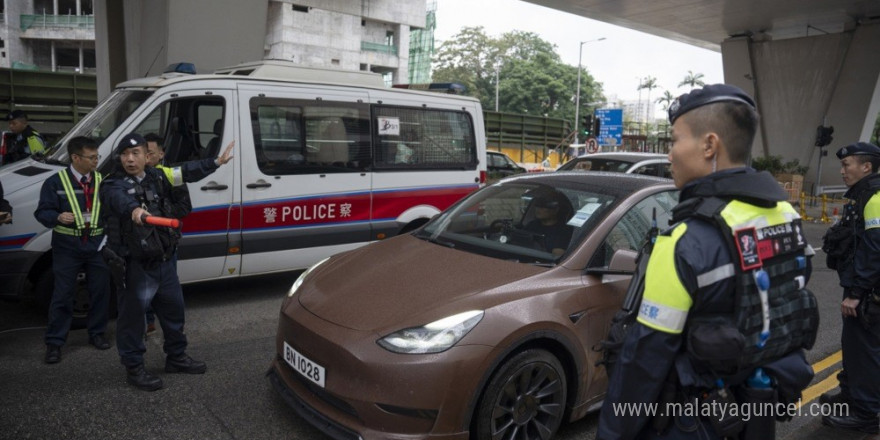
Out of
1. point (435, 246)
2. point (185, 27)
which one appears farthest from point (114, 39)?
point (435, 246)

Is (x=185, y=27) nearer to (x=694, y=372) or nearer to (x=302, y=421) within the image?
(x=302, y=421)

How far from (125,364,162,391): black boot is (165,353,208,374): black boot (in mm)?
244

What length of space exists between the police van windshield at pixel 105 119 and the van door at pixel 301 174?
945 mm

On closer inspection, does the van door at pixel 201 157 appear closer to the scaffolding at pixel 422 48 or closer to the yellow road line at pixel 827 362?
the yellow road line at pixel 827 362

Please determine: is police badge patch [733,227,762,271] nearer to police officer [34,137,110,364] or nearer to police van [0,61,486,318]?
police officer [34,137,110,364]

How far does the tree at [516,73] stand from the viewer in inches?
2232

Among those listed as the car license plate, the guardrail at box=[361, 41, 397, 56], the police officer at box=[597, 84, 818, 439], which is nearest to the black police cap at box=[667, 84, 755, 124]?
the police officer at box=[597, 84, 818, 439]

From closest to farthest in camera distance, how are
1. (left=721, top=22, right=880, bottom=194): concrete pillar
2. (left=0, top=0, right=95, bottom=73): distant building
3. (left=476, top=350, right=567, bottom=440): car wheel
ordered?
(left=476, top=350, right=567, bottom=440): car wheel < (left=721, top=22, right=880, bottom=194): concrete pillar < (left=0, top=0, right=95, bottom=73): distant building

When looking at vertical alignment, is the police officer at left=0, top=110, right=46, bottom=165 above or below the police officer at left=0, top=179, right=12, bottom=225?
above

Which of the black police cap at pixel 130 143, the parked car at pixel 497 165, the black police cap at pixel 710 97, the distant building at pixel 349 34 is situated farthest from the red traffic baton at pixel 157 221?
the distant building at pixel 349 34

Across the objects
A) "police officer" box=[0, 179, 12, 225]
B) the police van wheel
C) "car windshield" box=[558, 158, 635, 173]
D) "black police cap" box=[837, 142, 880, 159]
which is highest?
"black police cap" box=[837, 142, 880, 159]

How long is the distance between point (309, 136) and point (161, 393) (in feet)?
10.1

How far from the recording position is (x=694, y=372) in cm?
174

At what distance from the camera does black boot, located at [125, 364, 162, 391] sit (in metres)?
3.81
